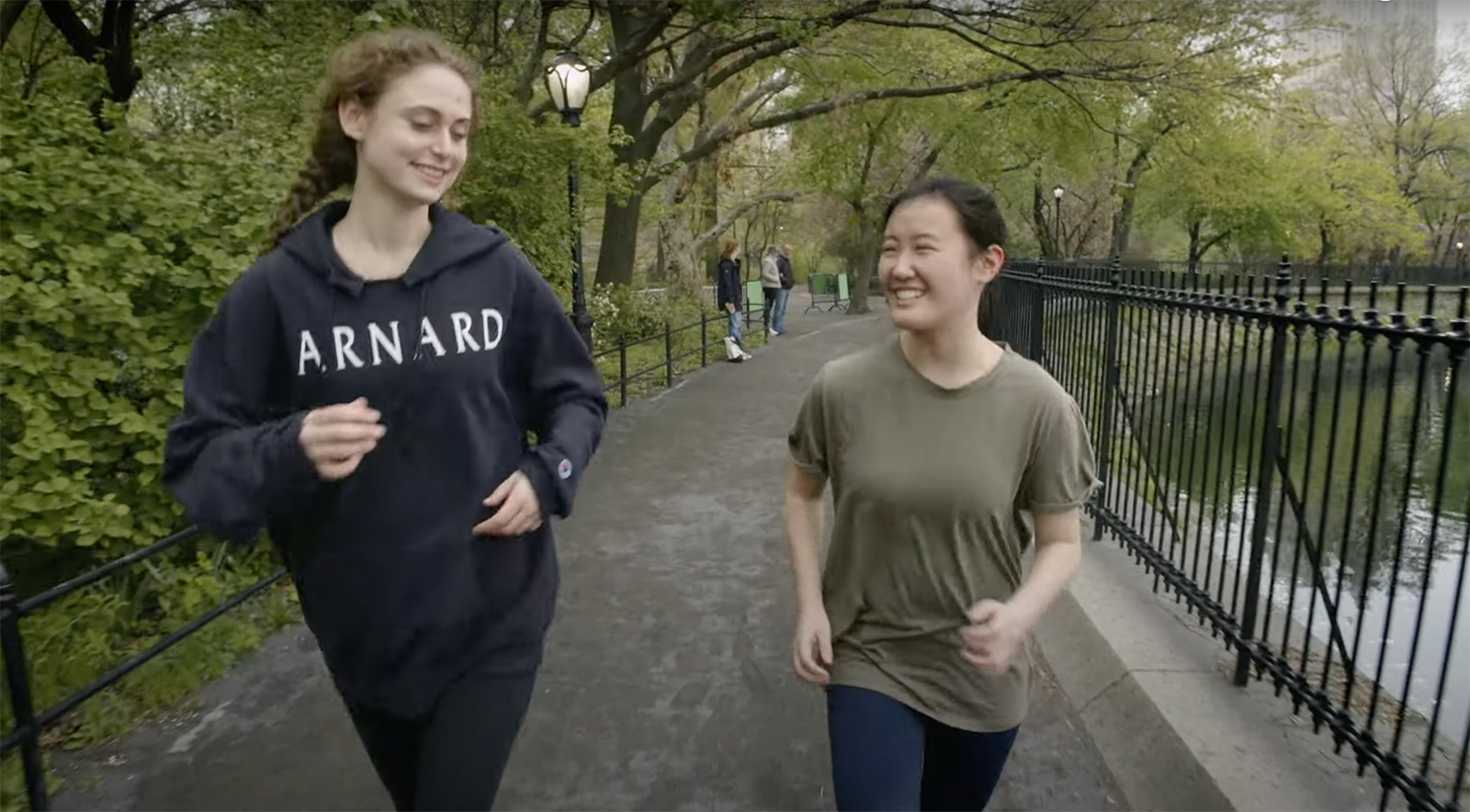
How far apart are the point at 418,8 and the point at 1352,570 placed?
11.2 metres

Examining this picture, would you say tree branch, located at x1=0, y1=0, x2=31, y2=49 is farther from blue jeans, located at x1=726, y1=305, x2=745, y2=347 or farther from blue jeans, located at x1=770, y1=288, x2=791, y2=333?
blue jeans, located at x1=770, y1=288, x2=791, y2=333

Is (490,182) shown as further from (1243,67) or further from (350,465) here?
(1243,67)

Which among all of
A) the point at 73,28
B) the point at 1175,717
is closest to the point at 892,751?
the point at 1175,717

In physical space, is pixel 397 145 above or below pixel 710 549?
above

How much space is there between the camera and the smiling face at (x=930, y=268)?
208 centimetres

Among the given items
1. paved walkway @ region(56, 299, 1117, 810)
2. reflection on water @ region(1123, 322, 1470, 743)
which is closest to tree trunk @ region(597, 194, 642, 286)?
reflection on water @ region(1123, 322, 1470, 743)

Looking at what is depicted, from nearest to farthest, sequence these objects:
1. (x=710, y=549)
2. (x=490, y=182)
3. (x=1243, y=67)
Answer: (x=710, y=549) < (x=490, y=182) < (x=1243, y=67)

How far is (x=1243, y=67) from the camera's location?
61.1 feet

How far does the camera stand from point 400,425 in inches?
71.8

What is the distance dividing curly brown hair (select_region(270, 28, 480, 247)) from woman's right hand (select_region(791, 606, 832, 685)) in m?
1.32

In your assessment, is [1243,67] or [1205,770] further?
[1243,67]

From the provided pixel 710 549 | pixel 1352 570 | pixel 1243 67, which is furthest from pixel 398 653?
pixel 1243 67

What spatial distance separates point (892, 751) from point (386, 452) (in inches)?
48.1

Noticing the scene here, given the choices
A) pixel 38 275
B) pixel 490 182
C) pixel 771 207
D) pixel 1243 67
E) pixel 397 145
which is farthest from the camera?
pixel 771 207
